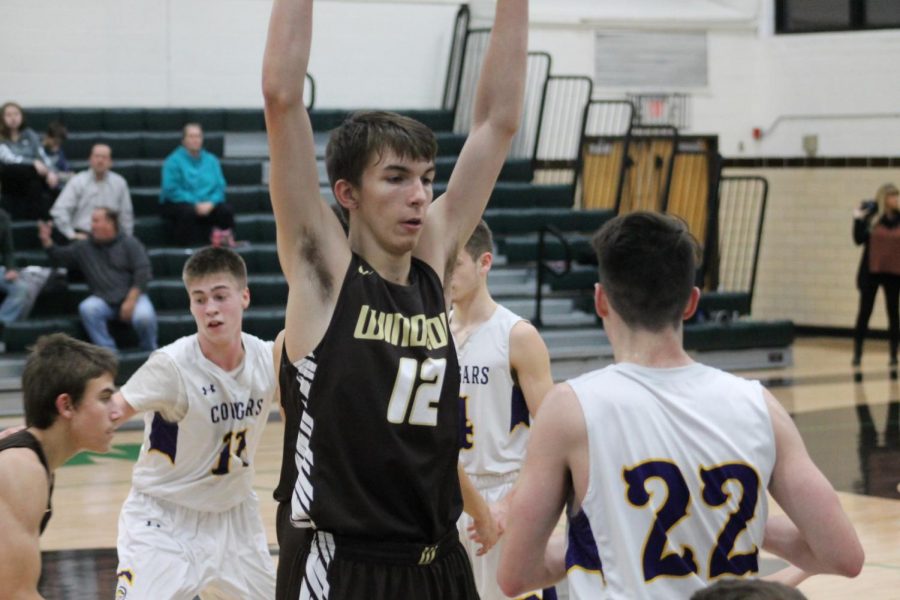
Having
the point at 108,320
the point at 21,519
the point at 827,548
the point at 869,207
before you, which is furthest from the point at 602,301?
the point at 869,207

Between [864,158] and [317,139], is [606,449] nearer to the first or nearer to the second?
[317,139]

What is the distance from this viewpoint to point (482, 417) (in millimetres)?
5898

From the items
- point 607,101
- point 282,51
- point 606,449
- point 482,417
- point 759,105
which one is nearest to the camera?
point 606,449

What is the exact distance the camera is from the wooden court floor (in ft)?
24.1

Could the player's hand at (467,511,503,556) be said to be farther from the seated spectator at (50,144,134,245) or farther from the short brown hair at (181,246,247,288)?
the seated spectator at (50,144,134,245)

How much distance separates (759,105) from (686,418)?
18.2 metres

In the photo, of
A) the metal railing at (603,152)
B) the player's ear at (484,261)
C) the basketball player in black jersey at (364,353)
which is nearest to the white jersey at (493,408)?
the player's ear at (484,261)

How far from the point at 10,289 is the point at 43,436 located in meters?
9.56

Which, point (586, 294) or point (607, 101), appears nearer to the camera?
point (586, 294)

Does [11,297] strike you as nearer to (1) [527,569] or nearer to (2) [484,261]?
(2) [484,261]

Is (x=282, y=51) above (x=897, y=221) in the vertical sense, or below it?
above

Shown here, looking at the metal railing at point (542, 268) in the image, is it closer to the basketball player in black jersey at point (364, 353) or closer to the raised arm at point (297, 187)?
the basketball player in black jersey at point (364, 353)

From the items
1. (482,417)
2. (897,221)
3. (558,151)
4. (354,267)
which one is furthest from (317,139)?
(354,267)

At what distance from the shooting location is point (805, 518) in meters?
2.81
